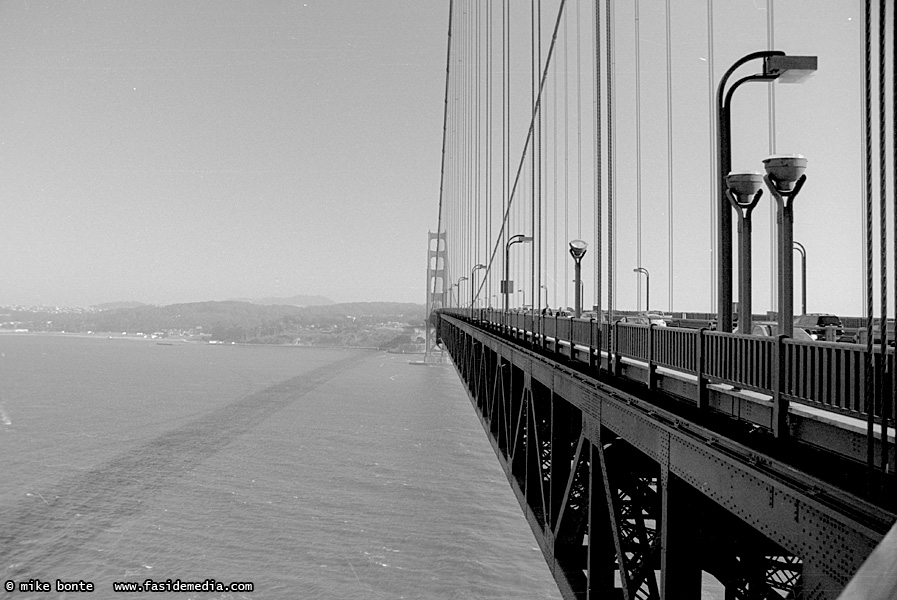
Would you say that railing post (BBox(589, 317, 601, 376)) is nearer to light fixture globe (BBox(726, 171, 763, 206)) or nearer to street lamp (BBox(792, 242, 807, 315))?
light fixture globe (BBox(726, 171, 763, 206))

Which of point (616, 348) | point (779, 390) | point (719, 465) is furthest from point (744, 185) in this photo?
point (719, 465)

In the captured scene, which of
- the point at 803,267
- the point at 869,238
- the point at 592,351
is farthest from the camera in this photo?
the point at 803,267

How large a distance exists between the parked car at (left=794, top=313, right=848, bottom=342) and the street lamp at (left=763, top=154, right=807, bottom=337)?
6.83ft

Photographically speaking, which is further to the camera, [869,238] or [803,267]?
[803,267]

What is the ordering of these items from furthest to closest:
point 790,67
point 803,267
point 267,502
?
point 267,502, point 803,267, point 790,67

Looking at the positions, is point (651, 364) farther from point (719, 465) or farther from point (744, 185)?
point (719, 465)

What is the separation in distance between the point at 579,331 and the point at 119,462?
2417cm

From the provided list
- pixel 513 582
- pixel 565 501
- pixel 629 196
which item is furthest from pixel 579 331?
pixel 629 196

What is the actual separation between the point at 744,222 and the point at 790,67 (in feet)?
3.33

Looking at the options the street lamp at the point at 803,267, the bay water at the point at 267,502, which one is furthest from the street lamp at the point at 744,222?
the bay water at the point at 267,502

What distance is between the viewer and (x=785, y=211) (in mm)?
4531

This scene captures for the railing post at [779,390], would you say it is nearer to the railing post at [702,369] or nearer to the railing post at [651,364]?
the railing post at [702,369]

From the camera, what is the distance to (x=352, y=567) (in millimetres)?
15938

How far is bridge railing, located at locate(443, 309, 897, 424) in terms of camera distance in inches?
104
